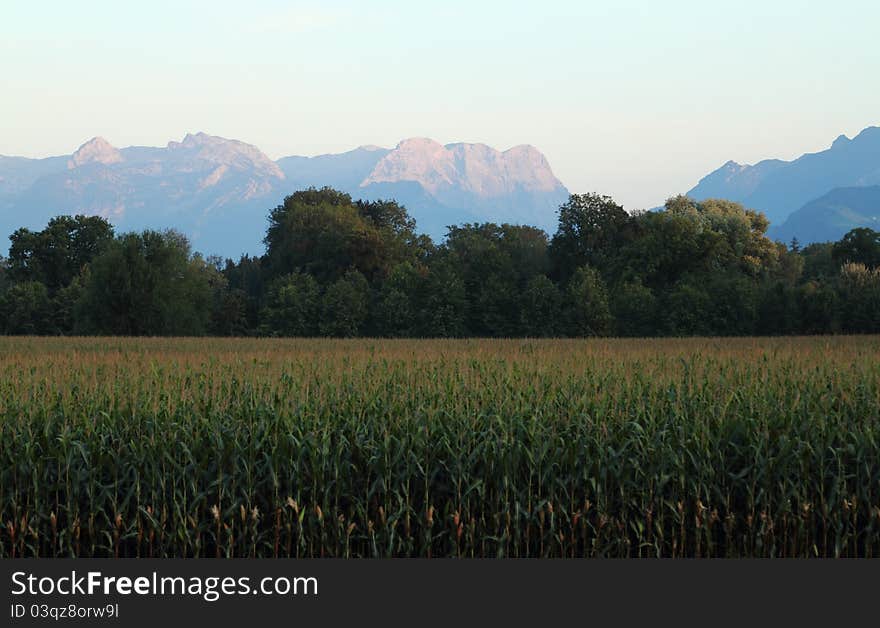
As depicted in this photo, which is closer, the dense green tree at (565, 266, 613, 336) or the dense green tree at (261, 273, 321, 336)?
the dense green tree at (565, 266, 613, 336)

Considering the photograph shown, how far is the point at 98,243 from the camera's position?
85.2 meters

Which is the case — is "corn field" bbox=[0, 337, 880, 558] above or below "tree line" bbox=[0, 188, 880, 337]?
below

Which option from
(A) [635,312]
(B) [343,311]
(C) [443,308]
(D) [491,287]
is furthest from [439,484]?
(B) [343,311]

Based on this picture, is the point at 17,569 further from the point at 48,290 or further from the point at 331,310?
the point at 48,290

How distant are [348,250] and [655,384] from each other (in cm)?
7016

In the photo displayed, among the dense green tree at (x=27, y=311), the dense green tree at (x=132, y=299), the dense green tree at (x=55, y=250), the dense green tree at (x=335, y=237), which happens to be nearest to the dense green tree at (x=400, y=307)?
the dense green tree at (x=335, y=237)

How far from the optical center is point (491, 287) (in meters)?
67.4

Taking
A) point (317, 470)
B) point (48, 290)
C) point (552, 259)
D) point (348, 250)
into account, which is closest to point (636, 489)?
point (317, 470)

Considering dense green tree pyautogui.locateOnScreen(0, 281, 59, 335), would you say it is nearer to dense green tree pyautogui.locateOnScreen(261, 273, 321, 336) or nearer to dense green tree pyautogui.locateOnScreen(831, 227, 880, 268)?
dense green tree pyautogui.locateOnScreen(261, 273, 321, 336)

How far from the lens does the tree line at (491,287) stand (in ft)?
190

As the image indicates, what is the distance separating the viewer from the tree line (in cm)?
5803

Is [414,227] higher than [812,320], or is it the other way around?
[414,227]

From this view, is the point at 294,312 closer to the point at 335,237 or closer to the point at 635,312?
the point at 335,237

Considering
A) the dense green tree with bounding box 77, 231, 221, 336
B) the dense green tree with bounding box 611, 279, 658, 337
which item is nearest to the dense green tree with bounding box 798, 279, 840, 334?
the dense green tree with bounding box 611, 279, 658, 337
